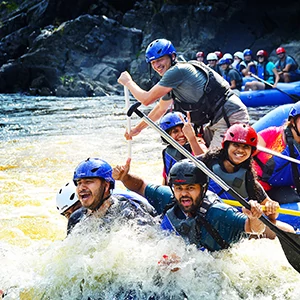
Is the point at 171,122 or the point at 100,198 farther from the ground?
the point at 171,122

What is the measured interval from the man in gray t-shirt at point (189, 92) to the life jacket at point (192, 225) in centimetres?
138

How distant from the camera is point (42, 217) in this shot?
20.1 ft

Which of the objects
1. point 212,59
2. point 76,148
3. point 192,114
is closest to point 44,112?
point 212,59

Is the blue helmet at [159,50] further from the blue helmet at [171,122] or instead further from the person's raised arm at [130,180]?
the person's raised arm at [130,180]

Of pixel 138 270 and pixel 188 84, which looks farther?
pixel 188 84

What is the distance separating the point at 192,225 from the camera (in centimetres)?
342

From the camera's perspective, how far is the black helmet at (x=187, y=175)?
11.2 feet

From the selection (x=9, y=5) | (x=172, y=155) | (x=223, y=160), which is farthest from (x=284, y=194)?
(x=9, y=5)

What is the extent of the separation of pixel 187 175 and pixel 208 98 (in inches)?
77.5

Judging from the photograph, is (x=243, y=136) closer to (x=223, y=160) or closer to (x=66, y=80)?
(x=223, y=160)

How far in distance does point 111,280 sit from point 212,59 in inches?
513

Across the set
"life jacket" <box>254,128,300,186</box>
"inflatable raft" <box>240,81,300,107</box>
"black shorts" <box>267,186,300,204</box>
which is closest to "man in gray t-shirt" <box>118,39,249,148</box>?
"life jacket" <box>254,128,300,186</box>

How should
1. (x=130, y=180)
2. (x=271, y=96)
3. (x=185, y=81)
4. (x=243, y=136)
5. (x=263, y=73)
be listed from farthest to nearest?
(x=263, y=73) < (x=271, y=96) < (x=185, y=81) < (x=130, y=180) < (x=243, y=136)

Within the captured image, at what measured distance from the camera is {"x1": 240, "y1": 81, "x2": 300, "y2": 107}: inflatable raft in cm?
1475
